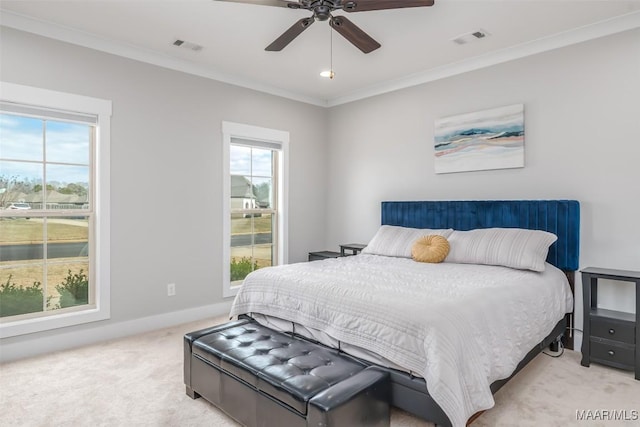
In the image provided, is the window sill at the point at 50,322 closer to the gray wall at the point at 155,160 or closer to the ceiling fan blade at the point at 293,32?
the gray wall at the point at 155,160

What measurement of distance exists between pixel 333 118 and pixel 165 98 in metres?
2.32

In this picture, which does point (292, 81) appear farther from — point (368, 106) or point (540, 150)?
point (540, 150)

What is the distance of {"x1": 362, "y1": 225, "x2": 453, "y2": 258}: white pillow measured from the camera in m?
3.87

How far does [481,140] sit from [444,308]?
2451mm

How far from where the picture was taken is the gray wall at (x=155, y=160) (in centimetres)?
335

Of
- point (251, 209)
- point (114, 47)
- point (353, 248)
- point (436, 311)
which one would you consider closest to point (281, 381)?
point (436, 311)

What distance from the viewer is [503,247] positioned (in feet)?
10.8

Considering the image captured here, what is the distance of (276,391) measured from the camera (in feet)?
6.10

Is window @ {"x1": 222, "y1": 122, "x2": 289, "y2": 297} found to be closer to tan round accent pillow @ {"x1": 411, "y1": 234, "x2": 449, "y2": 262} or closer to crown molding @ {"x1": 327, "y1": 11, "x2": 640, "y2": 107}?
crown molding @ {"x1": 327, "y1": 11, "x2": 640, "y2": 107}

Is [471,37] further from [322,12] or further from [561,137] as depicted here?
[322,12]

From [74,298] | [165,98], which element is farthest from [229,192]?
[74,298]

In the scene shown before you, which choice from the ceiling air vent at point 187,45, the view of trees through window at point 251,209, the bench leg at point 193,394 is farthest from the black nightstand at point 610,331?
the ceiling air vent at point 187,45

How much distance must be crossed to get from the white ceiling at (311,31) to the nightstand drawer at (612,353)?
97.0 inches

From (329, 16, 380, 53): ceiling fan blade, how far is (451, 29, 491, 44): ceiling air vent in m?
1.06
